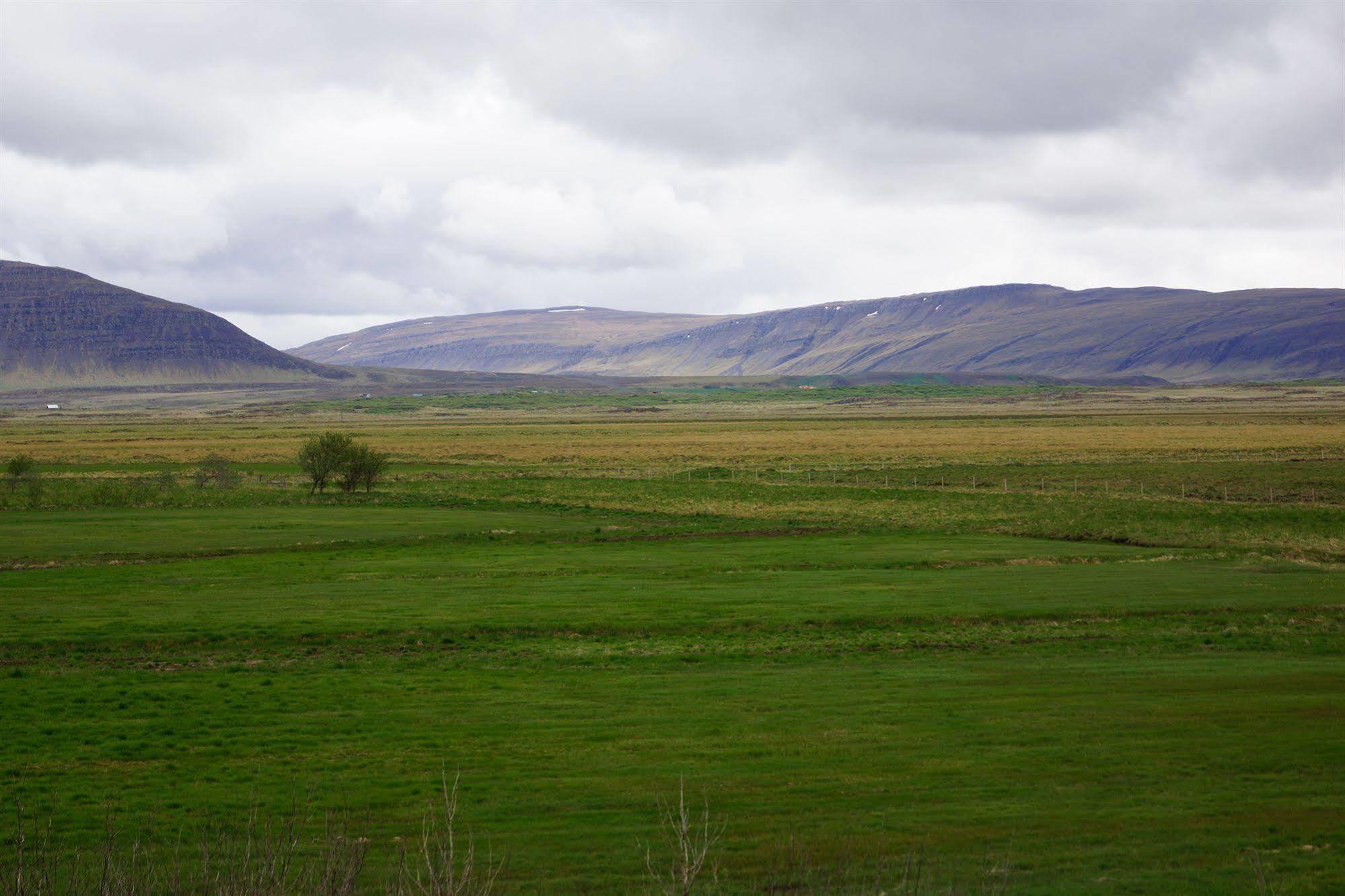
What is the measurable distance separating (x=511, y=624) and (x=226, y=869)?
46.6 feet

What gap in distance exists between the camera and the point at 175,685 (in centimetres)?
2059

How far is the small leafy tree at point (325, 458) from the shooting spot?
62656mm

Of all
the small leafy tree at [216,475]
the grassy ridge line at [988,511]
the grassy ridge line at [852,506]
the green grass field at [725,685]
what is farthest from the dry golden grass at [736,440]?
the green grass field at [725,685]

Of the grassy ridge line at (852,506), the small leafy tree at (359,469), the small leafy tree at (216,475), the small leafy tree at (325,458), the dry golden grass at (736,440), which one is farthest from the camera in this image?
the dry golden grass at (736,440)

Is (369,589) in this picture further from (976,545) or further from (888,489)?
(888,489)

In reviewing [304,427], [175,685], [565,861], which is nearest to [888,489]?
[175,685]

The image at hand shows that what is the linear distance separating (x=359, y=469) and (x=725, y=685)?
46521 millimetres

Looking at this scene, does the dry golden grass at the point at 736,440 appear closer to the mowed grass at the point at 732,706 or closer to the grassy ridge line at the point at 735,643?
the mowed grass at the point at 732,706

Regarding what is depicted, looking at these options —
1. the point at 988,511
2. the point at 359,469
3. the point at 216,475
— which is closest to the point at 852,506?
the point at 988,511

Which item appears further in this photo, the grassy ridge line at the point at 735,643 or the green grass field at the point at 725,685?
the grassy ridge line at the point at 735,643

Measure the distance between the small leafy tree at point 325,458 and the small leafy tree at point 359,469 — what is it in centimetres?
25

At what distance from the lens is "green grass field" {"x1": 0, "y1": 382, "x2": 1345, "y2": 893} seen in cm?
1339

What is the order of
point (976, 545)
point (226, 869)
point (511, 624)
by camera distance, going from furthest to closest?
point (976, 545) < point (511, 624) < point (226, 869)

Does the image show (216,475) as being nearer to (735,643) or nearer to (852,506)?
(852,506)
